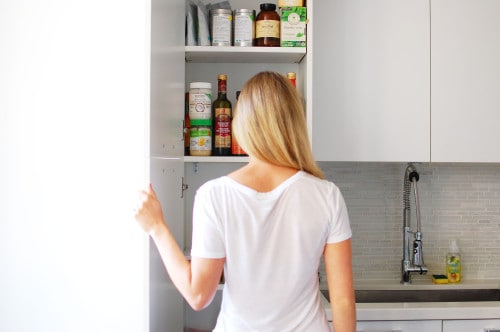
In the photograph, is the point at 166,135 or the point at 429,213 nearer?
the point at 166,135

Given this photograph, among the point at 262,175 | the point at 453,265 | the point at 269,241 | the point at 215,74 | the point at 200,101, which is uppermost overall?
the point at 215,74

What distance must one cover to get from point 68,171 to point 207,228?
37cm

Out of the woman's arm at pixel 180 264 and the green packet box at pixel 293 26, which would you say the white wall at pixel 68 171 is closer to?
the woman's arm at pixel 180 264

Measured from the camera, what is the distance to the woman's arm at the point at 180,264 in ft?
4.43

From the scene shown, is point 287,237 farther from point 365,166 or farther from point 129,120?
point 365,166

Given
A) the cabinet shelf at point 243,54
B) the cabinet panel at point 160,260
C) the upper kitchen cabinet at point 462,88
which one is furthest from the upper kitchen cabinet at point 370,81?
the cabinet panel at point 160,260

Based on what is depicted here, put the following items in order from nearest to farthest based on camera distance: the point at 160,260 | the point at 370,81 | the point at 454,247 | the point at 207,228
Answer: the point at 207,228 < the point at 160,260 < the point at 370,81 < the point at 454,247

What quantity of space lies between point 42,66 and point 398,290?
1.80 meters

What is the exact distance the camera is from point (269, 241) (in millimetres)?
1374

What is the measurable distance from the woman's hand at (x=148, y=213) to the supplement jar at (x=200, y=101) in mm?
942

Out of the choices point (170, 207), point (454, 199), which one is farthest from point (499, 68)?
point (170, 207)

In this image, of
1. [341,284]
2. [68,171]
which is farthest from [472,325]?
[68,171]

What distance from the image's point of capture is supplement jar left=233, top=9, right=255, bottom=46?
A: 2273mm

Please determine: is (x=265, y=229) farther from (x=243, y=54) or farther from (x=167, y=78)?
(x=243, y=54)
